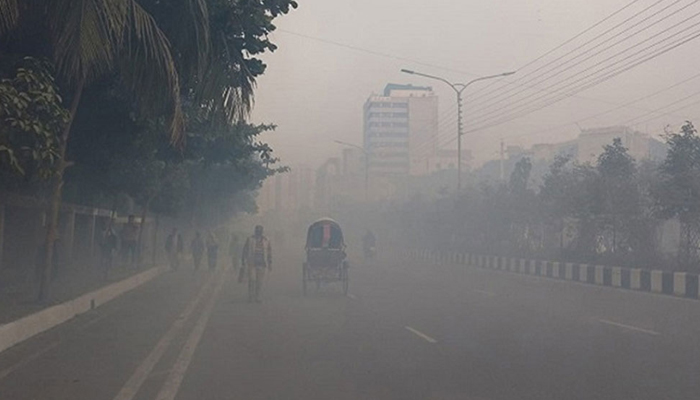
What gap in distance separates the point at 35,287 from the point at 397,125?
540ft

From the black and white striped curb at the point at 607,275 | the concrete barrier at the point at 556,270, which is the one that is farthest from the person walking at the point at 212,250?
the concrete barrier at the point at 556,270

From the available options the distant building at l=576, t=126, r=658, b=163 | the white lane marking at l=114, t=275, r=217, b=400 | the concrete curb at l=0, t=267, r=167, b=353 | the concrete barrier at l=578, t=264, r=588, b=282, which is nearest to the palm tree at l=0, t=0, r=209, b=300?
the concrete curb at l=0, t=267, r=167, b=353

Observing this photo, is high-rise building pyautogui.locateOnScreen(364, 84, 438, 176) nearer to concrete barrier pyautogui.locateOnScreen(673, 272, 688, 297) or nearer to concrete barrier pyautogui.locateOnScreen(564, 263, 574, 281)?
concrete barrier pyautogui.locateOnScreen(564, 263, 574, 281)

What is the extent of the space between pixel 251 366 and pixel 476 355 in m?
3.43

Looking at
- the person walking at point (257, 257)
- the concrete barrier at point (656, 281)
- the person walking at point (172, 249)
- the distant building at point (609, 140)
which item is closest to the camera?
the person walking at point (257, 257)

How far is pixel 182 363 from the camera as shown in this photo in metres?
12.4

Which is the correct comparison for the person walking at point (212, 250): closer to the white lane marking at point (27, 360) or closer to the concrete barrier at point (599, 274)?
the concrete barrier at point (599, 274)

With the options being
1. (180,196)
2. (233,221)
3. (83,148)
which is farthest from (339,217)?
(83,148)

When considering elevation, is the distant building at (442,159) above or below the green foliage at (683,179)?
above

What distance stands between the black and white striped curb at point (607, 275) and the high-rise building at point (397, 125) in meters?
126

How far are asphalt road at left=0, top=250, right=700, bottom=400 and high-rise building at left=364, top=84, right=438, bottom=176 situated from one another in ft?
484

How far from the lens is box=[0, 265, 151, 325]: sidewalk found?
16703 mm

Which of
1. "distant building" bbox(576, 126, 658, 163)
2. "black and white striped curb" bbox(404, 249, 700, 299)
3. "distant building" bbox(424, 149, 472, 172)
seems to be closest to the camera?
"black and white striped curb" bbox(404, 249, 700, 299)

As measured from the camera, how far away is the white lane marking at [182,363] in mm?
10062
